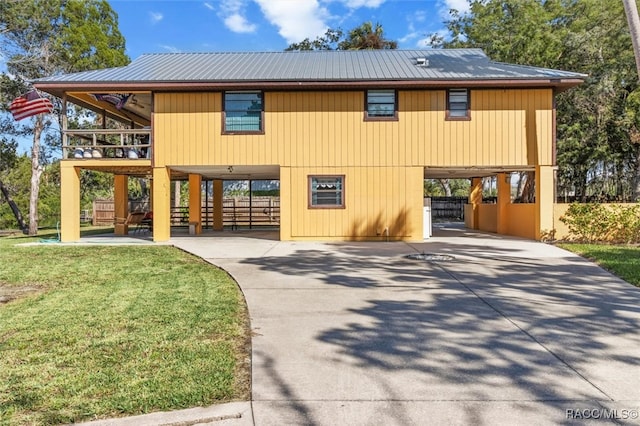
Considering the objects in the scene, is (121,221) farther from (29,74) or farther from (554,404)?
(554,404)

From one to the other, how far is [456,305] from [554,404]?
7.50ft

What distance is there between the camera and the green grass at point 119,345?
8.54 feet

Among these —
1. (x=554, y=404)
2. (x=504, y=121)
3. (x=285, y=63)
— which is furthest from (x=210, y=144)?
(x=554, y=404)

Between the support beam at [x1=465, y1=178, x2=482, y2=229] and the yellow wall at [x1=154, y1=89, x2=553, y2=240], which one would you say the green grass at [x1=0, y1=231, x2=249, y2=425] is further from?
the support beam at [x1=465, y1=178, x2=482, y2=229]

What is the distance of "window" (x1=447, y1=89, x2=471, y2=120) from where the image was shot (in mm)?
12008

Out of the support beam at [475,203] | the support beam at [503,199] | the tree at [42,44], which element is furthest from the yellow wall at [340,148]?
the tree at [42,44]

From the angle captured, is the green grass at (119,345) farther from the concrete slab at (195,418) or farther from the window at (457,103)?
the window at (457,103)

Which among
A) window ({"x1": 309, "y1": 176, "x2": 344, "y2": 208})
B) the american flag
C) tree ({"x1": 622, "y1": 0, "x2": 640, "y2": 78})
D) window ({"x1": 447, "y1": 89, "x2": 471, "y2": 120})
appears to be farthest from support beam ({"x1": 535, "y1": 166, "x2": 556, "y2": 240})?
the american flag

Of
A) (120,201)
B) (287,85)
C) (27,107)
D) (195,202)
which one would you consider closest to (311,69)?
(287,85)

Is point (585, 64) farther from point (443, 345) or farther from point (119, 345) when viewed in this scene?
point (119, 345)

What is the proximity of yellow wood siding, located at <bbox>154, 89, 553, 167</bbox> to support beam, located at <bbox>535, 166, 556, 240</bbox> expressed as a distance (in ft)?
1.57

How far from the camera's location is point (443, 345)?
3609 millimetres

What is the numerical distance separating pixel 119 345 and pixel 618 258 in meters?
9.03

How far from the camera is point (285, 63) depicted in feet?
46.2
